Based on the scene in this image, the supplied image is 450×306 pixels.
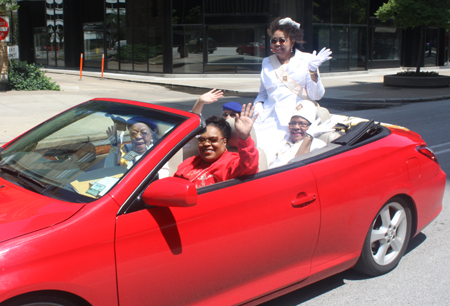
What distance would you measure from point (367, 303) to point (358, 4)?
87.3ft

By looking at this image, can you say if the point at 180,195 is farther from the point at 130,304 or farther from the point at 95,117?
the point at 95,117

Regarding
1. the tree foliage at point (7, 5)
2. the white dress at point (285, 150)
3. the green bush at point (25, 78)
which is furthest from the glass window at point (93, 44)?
the white dress at point (285, 150)

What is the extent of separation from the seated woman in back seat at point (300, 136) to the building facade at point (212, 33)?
817 inches

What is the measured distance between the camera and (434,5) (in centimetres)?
2017

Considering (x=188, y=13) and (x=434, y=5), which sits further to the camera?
(x=188, y=13)

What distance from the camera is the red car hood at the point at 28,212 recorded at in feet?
7.52

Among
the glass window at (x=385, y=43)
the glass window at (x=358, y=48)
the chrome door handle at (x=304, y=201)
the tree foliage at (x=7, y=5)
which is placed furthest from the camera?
the glass window at (x=385, y=43)

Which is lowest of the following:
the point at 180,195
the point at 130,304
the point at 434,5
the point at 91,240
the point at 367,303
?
the point at 367,303

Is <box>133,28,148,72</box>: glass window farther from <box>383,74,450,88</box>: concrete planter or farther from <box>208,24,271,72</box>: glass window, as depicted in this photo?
<box>383,74,450,88</box>: concrete planter

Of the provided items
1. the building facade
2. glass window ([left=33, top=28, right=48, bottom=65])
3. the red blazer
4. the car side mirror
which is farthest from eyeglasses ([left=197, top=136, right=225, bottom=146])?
glass window ([left=33, top=28, right=48, bottom=65])

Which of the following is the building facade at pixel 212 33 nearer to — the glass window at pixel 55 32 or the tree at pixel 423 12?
the glass window at pixel 55 32

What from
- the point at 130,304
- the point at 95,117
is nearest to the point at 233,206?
the point at 130,304

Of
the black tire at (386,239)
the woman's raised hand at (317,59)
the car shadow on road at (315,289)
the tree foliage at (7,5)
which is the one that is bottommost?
the car shadow on road at (315,289)

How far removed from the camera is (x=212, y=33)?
2508cm
